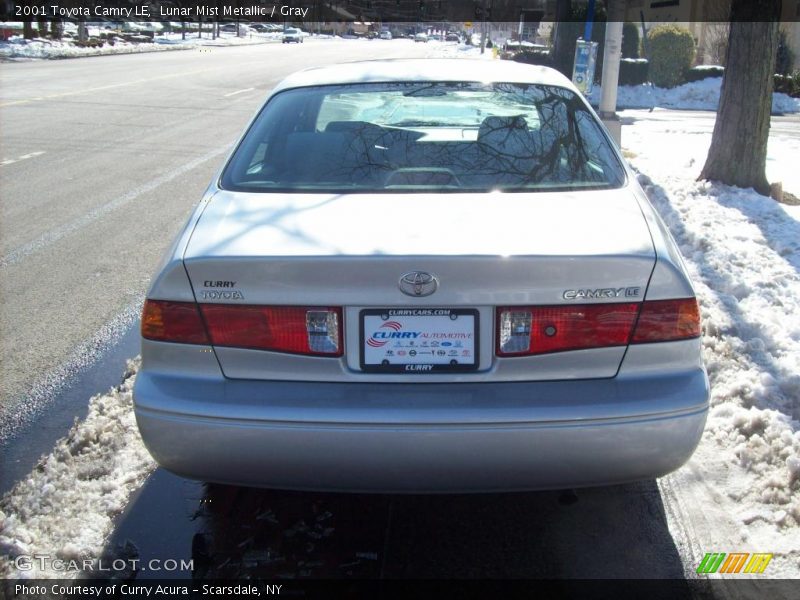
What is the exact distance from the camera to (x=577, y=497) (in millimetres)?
3320

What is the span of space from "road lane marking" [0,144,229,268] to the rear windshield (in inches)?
139

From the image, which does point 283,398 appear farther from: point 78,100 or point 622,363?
point 78,100

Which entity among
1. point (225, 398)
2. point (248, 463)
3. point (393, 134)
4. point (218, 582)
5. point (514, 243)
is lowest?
point (218, 582)

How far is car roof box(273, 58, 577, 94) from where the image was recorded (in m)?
3.89

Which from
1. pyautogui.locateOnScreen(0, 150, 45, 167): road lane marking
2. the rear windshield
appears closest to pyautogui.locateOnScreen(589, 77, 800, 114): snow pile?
pyautogui.locateOnScreen(0, 150, 45, 167): road lane marking

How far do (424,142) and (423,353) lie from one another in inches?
48.9

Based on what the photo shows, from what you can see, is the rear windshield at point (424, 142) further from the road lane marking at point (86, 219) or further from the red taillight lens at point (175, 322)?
the road lane marking at point (86, 219)

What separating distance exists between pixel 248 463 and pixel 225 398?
0.22 metres

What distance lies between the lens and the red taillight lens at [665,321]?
2.64 meters

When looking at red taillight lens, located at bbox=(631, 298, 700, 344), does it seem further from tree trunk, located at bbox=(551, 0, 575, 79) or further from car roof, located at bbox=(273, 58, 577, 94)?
tree trunk, located at bbox=(551, 0, 575, 79)

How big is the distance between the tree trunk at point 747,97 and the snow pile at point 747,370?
49 cm

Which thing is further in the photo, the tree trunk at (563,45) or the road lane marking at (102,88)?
the tree trunk at (563,45)

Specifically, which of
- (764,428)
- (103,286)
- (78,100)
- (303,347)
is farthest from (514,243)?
(78,100)

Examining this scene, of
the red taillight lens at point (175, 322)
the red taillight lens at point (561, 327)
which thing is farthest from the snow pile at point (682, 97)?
the red taillight lens at point (175, 322)
